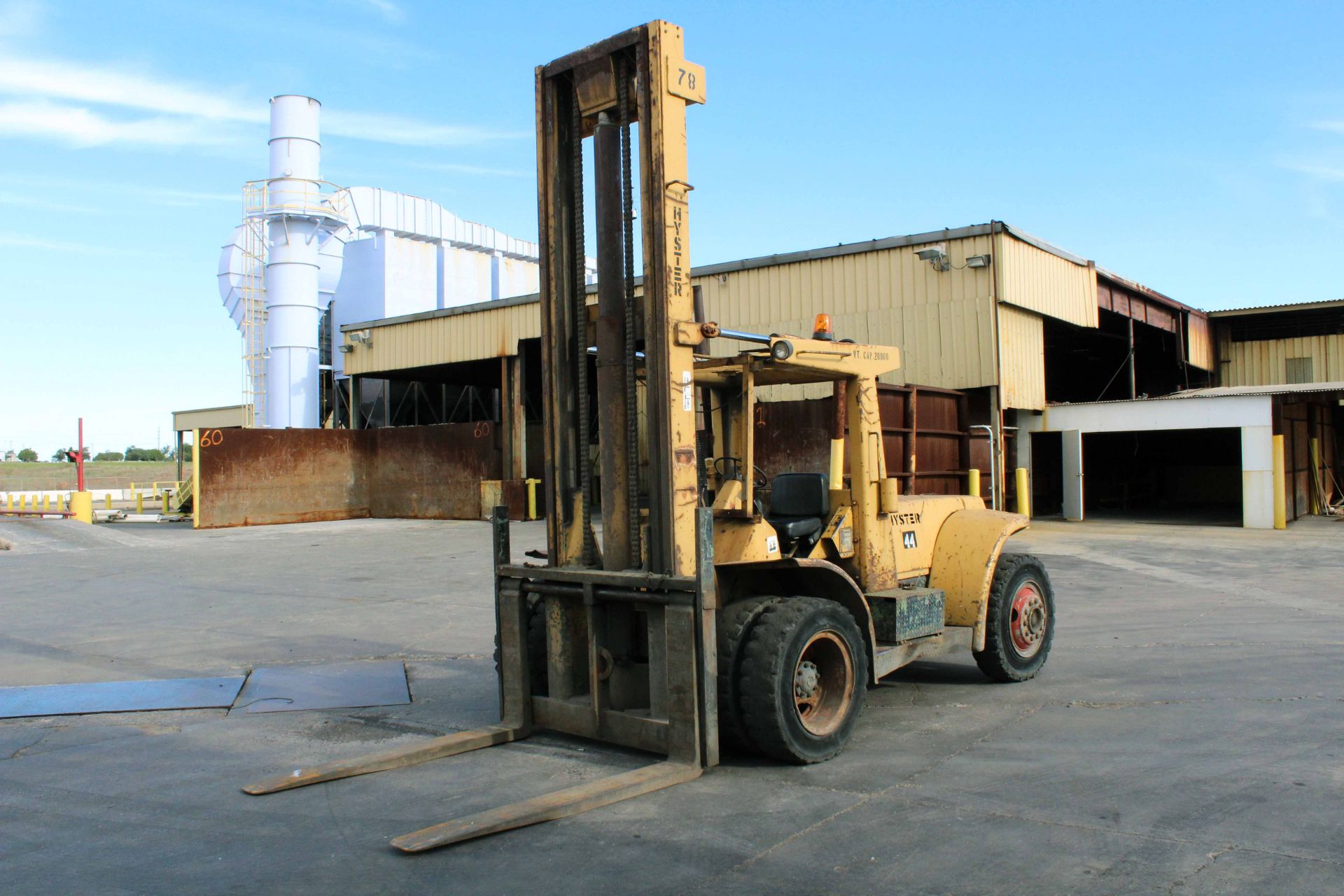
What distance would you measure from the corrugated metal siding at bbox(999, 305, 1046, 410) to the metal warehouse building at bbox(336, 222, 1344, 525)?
1.8 inches

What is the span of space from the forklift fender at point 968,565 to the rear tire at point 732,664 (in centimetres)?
232

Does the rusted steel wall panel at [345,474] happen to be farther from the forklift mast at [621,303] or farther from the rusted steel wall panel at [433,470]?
the forklift mast at [621,303]

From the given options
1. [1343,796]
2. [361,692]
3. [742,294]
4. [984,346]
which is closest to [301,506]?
[742,294]

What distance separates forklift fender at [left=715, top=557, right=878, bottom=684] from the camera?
6.09m

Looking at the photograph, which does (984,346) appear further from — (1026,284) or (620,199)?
(620,199)

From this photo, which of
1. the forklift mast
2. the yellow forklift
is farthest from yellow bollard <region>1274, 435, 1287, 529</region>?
the forklift mast

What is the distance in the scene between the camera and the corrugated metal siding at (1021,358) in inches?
837

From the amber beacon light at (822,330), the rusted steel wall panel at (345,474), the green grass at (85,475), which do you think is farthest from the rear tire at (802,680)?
the green grass at (85,475)

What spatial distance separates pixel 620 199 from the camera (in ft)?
19.4

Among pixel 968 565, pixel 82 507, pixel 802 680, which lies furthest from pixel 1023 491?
pixel 82 507

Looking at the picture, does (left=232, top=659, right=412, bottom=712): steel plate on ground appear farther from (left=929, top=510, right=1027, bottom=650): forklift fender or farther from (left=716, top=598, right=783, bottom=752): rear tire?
(left=929, top=510, right=1027, bottom=650): forklift fender

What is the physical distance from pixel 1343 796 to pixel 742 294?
779 inches

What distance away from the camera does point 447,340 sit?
29453mm

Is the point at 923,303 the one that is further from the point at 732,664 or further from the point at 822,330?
the point at 732,664
